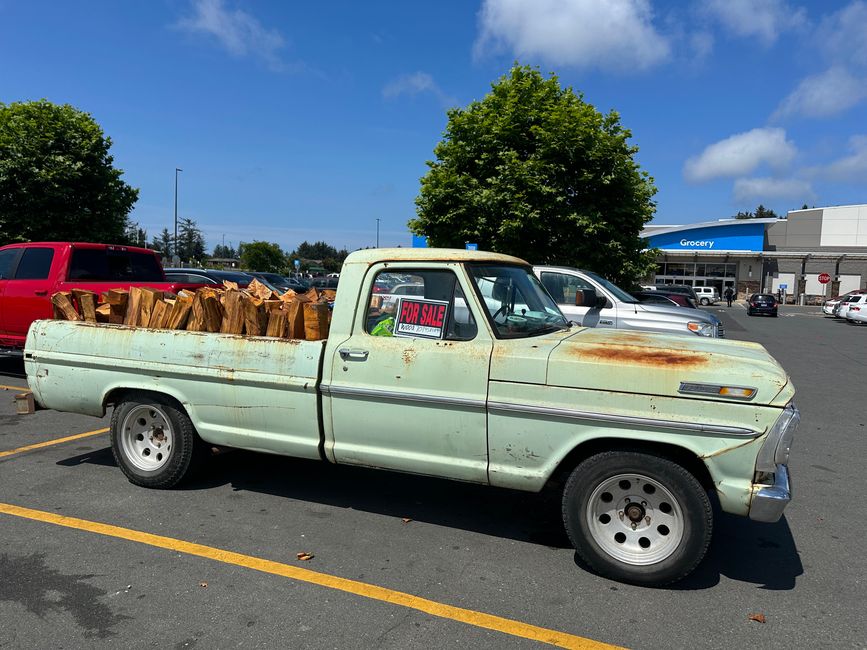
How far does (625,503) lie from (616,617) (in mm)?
647

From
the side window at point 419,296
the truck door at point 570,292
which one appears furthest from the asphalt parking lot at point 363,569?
the truck door at point 570,292

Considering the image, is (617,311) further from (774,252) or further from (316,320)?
(774,252)

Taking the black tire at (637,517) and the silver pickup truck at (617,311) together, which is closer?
the black tire at (637,517)

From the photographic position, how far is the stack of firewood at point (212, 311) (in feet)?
14.8

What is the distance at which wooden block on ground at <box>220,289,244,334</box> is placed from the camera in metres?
4.69

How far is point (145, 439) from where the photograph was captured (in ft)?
16.5

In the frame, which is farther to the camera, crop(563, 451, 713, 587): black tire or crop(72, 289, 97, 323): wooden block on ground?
crop(72, 289, 97, 323): wooden block on ground

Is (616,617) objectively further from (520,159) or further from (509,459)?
(520,159)

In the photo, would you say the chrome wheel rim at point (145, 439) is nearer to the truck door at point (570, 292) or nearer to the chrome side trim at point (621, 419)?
the chrome side trim at point (621, 419)

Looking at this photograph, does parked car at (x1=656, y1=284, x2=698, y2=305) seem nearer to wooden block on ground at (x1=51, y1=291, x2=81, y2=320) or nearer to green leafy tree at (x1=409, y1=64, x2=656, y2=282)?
green leafy tree at (x1=409, y1=64, x2=656, y2=282)

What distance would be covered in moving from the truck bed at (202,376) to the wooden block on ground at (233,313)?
167 mm

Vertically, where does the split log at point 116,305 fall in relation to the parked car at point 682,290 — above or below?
below

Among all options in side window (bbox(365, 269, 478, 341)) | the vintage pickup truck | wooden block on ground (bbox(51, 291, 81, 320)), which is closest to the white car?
the vintage pickup truck

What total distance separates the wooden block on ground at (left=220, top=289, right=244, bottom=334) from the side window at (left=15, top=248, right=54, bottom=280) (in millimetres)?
5721
